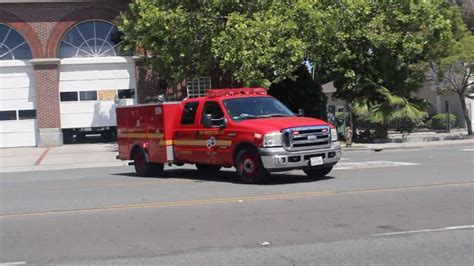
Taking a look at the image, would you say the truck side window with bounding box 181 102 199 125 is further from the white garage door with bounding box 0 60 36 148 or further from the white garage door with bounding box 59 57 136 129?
the white garage door with bounding box 0 60 36 148

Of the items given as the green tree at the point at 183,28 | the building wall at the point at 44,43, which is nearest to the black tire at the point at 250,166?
the green tree at the point at 183,28

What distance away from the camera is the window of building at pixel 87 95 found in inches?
1267

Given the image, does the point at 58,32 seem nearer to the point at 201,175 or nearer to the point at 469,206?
the point at 201,175

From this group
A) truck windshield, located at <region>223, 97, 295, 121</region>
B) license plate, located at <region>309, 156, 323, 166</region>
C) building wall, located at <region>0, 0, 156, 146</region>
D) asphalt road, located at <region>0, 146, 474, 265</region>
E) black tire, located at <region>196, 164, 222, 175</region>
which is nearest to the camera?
asphalt road, located at <region>0, 146, 474, 265</region>

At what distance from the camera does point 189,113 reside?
1470cm

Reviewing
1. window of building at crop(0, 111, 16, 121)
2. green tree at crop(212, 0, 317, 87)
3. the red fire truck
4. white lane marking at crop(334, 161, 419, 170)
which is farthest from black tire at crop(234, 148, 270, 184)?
window of building at crop(0, 111, 16, 121)

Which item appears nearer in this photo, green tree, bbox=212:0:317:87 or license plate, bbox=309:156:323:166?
license plate, bbox=309:156:323:166

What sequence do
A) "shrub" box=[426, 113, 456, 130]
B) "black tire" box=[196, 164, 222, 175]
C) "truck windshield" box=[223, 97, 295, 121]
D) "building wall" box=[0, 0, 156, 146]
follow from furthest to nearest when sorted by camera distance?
"shrub" box=[426, 113, 456, 130], "building wall" box=[0, 0, 156, 146], "black tire" box=[196, 164, 222, 175], "truck windshield" box=[223, 97, 295, 121]

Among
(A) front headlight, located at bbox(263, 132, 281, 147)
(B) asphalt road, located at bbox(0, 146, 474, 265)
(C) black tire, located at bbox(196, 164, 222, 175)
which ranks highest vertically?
(A) front headlight, located at bbox(263, 132, 281, 147)

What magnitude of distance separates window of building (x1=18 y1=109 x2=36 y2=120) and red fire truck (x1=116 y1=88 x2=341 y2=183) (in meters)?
17.1

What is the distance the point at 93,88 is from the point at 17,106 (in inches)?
156

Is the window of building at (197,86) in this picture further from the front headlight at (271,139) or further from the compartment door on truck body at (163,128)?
the front headlight at (271,139)

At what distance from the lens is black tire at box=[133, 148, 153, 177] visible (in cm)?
1602

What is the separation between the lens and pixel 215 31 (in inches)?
1017
